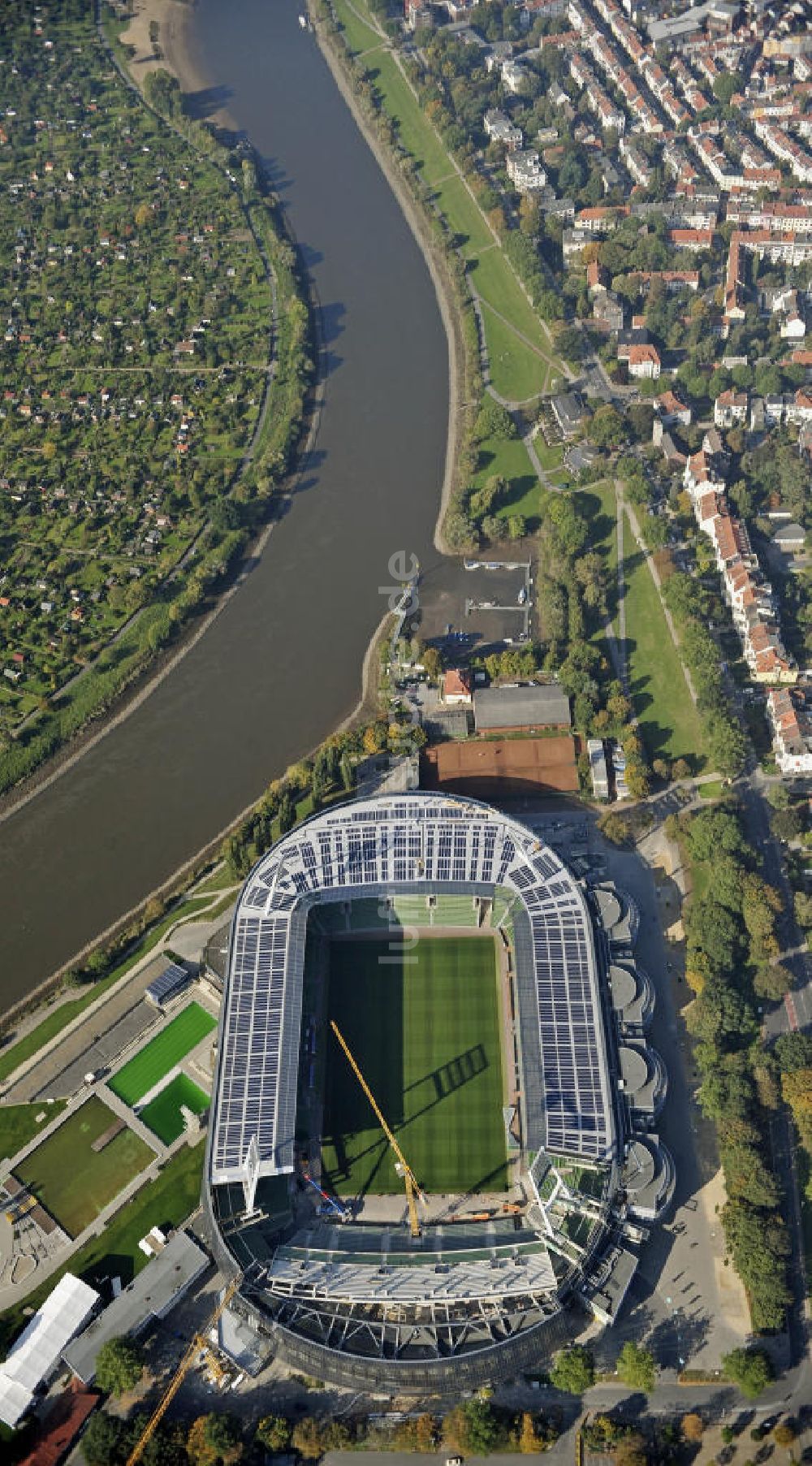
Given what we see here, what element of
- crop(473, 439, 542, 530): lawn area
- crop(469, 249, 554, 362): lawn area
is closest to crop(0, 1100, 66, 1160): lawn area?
crop(473, 439, 542, 530): lawn area

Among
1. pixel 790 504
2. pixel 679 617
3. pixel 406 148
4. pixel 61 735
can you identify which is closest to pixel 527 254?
pixel 406 148

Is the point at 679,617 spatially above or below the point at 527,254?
below

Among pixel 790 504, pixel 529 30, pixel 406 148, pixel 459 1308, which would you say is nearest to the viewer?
pixel 459 1308

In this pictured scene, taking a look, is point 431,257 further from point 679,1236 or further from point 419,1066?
point 679,1236

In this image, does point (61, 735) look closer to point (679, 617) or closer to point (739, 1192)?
point (679, 617)

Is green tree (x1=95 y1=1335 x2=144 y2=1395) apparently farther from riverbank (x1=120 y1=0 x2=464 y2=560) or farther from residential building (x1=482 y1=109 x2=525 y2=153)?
residential building (x1=482 y1=109 x2=525 y2=153)

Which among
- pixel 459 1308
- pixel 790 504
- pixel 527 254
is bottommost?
pixel 459 1308
